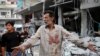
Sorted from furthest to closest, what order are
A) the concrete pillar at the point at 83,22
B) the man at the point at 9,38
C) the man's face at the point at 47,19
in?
the concrete pillar at the point at 83,22 → the man at the point at 9,38 → the man's face at the point at 47,19

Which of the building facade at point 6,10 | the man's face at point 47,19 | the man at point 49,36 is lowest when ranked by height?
the building facade at point 6,10

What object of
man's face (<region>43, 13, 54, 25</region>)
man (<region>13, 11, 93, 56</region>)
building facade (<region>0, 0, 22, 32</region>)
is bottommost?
building facade (<region>0, 0, 22, 32</region>)

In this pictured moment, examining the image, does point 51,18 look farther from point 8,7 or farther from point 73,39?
point 8,7

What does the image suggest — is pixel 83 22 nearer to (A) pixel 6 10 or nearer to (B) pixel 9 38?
(B) pixel 9 38

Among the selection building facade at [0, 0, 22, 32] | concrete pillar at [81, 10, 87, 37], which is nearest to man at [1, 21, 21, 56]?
concrete pillar at [81, 10, 87, 37]

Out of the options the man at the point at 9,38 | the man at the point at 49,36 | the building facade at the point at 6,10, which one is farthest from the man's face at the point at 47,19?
the building facade at the point at 6,10

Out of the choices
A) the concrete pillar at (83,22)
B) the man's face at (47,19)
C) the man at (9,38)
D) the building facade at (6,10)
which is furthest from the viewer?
the building facade at (6,10)

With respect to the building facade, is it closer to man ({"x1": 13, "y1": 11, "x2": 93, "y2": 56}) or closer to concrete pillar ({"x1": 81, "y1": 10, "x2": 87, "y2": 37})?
concrete pillar ({"x1": 81, "y1": 10, "x2": 87, "y2": 37})

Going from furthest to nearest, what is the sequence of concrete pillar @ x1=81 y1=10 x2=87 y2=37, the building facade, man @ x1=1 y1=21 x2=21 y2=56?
the building facade → concrete pillar @ x1=81 y1=10 x2=87 y2=37 → man @ x1=1 y1=21 x2=21 y2=56

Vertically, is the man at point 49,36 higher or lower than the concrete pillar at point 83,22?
higher

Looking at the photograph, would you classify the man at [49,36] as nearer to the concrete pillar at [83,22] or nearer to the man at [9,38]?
the man at [9,38]

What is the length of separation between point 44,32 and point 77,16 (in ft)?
47.8

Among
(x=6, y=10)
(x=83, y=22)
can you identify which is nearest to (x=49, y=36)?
(x=83, y=22)

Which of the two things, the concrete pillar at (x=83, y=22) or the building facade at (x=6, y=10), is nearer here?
the concrete pillar at (x=83, y=22)
